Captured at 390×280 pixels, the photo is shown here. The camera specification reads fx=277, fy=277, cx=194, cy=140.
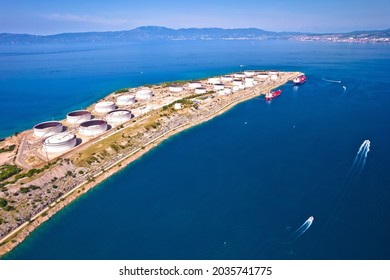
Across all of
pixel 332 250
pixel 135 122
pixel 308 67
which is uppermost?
pixel 308 67

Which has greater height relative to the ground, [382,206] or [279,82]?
[279,82]

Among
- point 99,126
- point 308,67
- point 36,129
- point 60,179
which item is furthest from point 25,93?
point 308,67

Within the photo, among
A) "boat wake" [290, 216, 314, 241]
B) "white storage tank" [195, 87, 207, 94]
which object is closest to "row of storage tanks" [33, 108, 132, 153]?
"white storage tank" [195, 87, 207, 94]

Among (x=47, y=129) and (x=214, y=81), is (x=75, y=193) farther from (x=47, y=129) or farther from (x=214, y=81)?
(x=214, y=81)

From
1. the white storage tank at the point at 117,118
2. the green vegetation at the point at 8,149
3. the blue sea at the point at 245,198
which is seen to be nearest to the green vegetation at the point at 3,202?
the blue sea at the point at 245,198

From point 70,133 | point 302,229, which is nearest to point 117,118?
point 70,133

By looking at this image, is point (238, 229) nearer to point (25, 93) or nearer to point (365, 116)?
point (365, 116)
